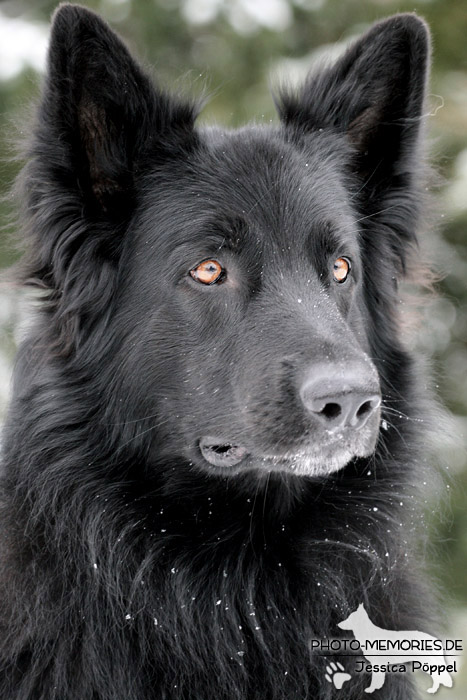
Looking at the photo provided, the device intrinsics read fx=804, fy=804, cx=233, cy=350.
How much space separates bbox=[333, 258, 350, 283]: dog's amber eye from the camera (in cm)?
354

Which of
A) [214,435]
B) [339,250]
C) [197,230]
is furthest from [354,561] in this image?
[197,230]

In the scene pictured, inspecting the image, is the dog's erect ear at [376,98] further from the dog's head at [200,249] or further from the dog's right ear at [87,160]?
the dog's right ear at [87,160]

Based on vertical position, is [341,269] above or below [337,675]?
above

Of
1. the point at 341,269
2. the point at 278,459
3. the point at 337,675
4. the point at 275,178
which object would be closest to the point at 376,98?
the point at 275,178

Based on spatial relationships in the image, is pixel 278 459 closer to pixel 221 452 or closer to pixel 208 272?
pixel 221 452

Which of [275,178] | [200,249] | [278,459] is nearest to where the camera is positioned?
[278,459]

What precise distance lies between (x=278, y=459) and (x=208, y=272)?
84cm

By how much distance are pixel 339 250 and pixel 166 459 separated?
1175 millimetres

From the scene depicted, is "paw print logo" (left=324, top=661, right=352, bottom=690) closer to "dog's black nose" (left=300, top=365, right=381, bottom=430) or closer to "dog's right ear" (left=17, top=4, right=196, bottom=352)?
"dog's black nose" (left=300, top=365, right=381, bottom=430)

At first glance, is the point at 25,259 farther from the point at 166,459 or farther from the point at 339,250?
the point at 339,250

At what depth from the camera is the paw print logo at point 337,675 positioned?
3229 millimetres

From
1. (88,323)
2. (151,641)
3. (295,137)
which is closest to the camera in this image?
(151,641)

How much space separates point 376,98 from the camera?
3.73 m

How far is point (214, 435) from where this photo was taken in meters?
3.22
